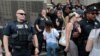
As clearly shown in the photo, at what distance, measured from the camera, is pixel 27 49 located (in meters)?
9.62

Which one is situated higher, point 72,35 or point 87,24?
point 87,24

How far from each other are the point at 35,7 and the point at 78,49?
6.68 meters

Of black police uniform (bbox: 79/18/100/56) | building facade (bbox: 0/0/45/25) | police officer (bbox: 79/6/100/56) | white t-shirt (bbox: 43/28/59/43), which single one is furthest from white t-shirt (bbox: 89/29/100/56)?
building facade (bbox: 0/0/45/25)

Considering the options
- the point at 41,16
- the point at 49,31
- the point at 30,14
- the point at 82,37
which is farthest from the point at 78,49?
the point at 30,14

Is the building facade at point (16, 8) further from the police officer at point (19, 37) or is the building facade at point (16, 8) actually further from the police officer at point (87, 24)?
the police officer at point (87, 24)

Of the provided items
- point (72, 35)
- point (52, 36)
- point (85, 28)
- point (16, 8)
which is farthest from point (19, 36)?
point (16, 8)

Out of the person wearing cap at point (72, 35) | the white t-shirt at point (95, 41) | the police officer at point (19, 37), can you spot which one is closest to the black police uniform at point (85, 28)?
the person wearing cap at point (72, 35)

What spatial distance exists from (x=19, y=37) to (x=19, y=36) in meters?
0.03

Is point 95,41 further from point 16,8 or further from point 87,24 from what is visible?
point 16,8

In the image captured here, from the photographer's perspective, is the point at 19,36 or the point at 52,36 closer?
the point at 19,36

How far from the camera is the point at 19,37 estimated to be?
9.52 m

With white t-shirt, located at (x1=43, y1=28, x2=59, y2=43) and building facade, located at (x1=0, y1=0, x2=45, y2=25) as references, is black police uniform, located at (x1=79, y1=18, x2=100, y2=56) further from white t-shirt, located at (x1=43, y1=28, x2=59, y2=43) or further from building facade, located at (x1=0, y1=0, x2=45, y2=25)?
building facade, located at (x1=0, y1=0, x2=45, y2=25)

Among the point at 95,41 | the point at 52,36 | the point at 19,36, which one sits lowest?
the point at 52,36

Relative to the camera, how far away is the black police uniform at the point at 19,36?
9523mm
